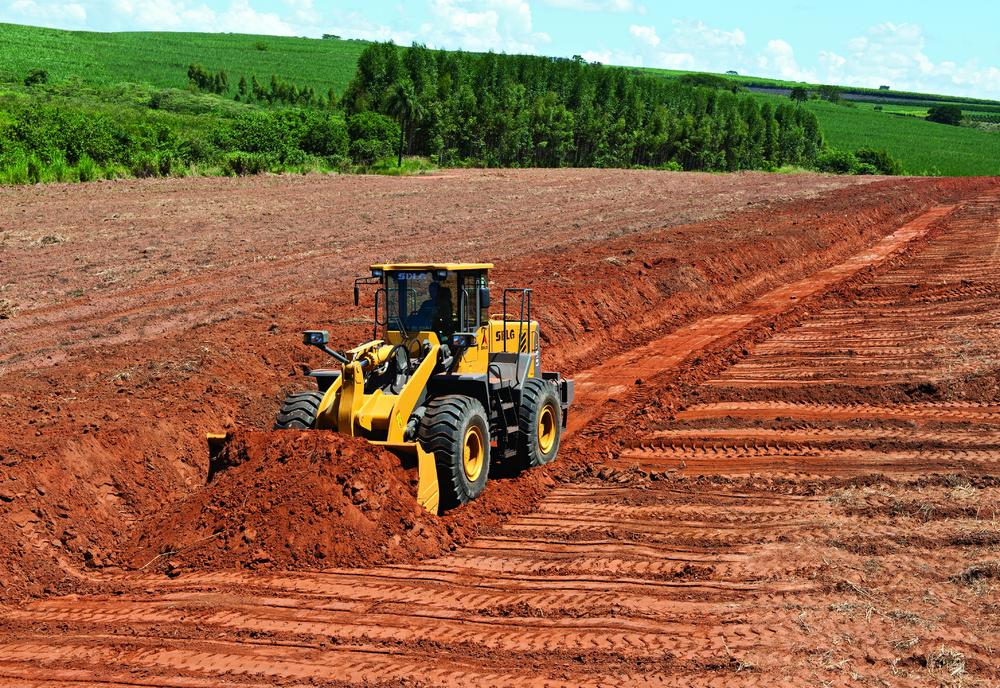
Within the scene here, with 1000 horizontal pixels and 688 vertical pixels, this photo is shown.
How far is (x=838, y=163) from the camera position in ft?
322

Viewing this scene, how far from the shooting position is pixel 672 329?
2142cm

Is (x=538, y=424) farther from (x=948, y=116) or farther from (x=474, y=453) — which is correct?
(x=948, y=116)

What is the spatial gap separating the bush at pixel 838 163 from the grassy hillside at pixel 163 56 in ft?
195

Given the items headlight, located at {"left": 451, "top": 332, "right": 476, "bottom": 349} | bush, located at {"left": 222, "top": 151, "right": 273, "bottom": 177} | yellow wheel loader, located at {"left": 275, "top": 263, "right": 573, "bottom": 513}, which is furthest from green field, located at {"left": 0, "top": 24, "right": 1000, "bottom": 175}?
headlight, located at {"left": 451, "top": 332, "right": 476, "bottom": 349}

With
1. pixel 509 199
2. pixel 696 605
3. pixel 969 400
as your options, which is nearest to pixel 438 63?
pixel 509 199

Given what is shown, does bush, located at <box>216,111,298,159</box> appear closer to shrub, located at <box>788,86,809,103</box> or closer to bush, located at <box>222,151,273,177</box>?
bush, located at <box>222,151,273,177</box>

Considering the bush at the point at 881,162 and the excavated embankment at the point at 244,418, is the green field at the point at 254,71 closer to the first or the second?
the bush at the point at 881,162

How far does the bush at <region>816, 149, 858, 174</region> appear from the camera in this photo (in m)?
96.6

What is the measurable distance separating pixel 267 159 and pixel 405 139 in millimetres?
27696

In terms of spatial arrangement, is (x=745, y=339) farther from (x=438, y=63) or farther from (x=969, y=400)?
(x=438, y=63)

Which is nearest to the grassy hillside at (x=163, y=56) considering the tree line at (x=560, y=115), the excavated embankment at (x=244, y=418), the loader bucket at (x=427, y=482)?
the tree line at (x=560, y=115)

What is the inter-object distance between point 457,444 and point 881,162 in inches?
3742

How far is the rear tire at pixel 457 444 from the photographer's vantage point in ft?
33.2

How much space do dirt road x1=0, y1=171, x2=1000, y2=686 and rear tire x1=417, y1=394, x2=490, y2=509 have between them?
0.91 feet
